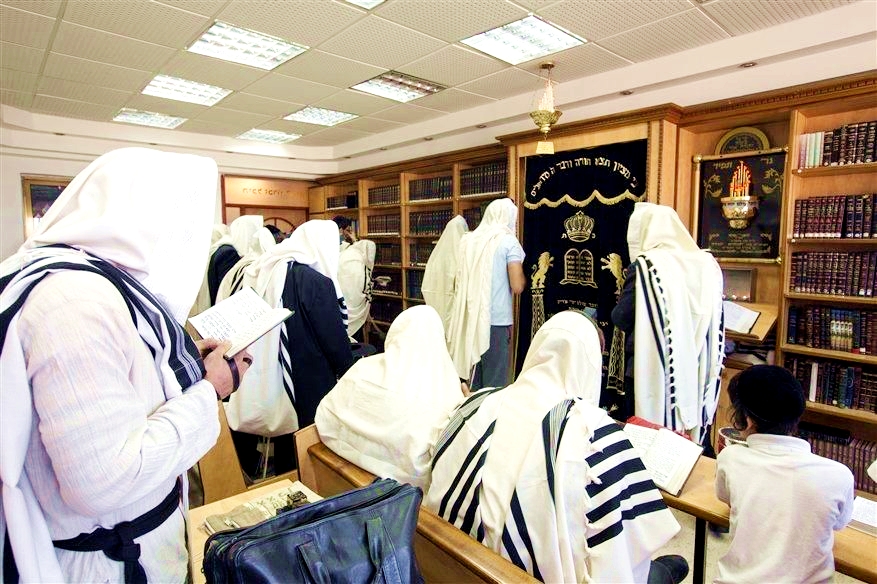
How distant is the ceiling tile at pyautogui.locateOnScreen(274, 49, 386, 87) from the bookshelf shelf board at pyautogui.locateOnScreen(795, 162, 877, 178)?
9.48ft

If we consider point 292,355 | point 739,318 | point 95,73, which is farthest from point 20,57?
point 739,318

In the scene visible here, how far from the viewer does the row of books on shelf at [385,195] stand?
19.5ft

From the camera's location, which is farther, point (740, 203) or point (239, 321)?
point (740, 203)

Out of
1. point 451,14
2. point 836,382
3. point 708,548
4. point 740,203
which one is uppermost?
point 451,14

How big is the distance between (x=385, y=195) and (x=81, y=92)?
3.10m

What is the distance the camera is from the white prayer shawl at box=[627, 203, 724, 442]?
2.40 m

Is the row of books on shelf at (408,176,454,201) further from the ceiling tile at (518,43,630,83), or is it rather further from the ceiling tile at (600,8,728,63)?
→ the ceiling tile at (600,8,728,63)

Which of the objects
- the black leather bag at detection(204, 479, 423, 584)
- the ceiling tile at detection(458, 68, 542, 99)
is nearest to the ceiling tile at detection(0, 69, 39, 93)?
the ceiling tile at detection(458, 68, 542, 99)

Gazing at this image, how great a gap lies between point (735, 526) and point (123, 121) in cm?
630

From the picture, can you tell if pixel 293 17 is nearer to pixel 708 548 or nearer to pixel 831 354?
pixel 708 548

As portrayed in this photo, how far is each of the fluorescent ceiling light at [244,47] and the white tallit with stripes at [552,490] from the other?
3.01 meters

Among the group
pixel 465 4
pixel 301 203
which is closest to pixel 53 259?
pixel 465 4

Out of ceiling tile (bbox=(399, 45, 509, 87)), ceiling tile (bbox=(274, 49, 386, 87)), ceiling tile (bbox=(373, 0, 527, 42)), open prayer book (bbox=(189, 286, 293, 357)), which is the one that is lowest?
open prayer book (bbox=(189, 286, 293, 357))

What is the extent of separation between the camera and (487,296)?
3447 mm
